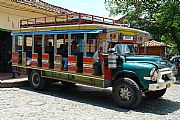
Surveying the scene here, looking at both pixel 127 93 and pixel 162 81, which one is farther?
pixel 127 93

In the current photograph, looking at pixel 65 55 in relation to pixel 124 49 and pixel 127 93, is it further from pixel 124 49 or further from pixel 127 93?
pixel 127 93

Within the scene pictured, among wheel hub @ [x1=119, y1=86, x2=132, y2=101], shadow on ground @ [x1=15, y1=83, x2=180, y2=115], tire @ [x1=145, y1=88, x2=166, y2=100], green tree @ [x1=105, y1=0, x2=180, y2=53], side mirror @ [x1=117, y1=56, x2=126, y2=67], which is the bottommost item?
shadow on ground @ [x1=15, y1=83, x2=180, y2=115]

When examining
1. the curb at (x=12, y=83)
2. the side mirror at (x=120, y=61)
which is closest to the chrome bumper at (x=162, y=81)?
the side mirror at (x=120, y=61)

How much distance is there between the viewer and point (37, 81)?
11.5 m

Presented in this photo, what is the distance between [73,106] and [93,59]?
5.56 feet

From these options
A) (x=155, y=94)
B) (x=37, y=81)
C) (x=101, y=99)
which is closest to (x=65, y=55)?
(x=37, y=81)

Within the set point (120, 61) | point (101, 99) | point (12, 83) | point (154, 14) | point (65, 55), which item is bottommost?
point (101, 99)

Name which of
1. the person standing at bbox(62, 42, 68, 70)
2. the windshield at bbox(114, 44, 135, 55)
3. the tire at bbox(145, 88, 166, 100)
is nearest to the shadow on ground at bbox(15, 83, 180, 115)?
the tire at bbox(145, 88, 166, 100)

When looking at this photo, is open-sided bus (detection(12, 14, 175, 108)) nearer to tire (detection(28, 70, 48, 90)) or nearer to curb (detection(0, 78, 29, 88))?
tire (detection(28, 70, 48, 90))

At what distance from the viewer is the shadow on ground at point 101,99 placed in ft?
27.9

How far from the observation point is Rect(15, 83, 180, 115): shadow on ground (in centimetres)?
852

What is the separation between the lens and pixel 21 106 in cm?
832

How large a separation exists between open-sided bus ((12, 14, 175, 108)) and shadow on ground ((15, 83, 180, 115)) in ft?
1.20

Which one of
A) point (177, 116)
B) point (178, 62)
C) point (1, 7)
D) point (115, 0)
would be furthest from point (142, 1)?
point (177, 116)
